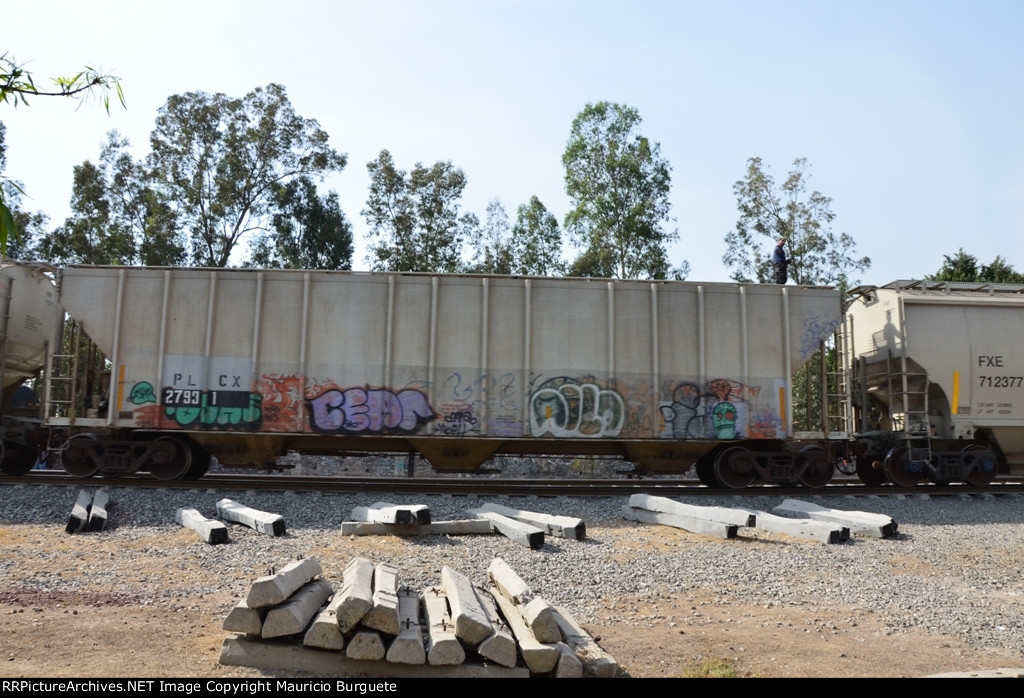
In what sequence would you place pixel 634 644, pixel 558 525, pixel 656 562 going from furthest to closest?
pixel 558 525 → pixel 656 562 → pixel 634 644

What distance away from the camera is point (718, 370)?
42.6 feet

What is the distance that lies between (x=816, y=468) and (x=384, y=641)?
34.7 feet

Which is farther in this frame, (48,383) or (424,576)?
(48,383)

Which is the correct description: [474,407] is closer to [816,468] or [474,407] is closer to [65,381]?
[816,468]

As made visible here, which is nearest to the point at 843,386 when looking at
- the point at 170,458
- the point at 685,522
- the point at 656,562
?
the point at 685,522

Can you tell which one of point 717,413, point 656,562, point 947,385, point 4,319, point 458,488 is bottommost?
point 656,562

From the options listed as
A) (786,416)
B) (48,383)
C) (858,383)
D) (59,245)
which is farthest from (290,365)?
(59,245)

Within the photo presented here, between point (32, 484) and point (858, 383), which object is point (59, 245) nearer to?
point (32, 484)

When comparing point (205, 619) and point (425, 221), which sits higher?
point (425, 221)

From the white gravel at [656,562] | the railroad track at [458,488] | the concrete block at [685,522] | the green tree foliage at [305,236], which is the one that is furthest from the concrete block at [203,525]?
the green tree foliage at [305,236]

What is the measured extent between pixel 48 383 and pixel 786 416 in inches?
490

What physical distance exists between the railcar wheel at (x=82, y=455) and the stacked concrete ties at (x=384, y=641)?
Result: 981cm

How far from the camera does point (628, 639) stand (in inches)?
206

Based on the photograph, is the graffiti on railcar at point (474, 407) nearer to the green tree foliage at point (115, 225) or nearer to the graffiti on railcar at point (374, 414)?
the graffiti on railcar at point (374, 414)
